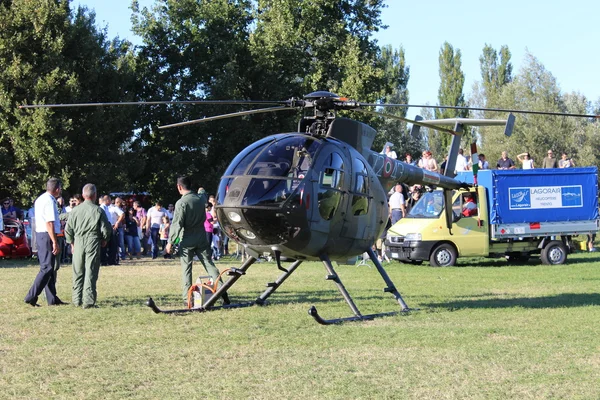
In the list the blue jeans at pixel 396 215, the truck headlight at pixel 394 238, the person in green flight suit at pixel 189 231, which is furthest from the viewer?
the blue jeans at pixel 396 215

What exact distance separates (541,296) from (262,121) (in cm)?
2728

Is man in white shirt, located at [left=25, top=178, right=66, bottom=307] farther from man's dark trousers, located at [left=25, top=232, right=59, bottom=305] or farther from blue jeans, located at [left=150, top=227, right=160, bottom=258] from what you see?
blue jeans, located at [left=150, top=227, right=160, bottom=258]

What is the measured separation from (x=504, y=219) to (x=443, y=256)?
2.06 meters

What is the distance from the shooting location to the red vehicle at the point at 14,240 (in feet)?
74.4

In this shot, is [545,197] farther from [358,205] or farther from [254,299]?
[358,205]

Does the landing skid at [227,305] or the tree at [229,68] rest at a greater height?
the tree at [229,68]

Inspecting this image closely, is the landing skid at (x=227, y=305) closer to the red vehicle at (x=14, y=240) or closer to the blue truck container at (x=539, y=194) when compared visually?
the blue truck container at (x=539, y=194)

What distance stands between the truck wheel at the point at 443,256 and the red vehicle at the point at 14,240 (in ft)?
40.4

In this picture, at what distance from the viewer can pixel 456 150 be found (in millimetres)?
15492

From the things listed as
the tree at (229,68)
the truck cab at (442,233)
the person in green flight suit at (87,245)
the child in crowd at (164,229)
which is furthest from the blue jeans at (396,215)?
the tree at (229,68)

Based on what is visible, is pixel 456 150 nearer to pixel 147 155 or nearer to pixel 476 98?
pixel 147 155

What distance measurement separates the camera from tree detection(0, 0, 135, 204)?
96.1 ft

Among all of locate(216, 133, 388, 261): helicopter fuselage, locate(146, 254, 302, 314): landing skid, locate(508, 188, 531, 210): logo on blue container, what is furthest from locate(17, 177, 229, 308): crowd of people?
locate(508, 188, 531, 210): logo on blue container

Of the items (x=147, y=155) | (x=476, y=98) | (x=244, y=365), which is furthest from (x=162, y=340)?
(x=476, y=98)
